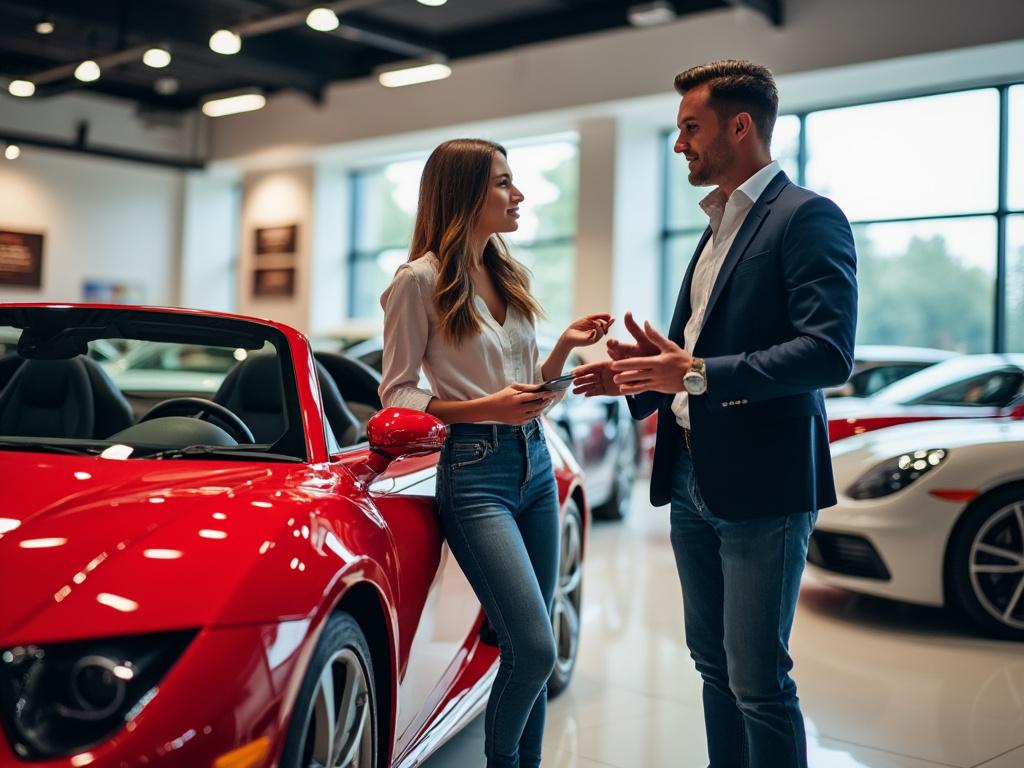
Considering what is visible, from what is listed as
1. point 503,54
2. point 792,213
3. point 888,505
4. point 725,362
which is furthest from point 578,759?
point 503,54

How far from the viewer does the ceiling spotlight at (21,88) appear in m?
12.2

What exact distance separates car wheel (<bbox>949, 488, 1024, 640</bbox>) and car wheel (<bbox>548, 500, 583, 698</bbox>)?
1.72 m

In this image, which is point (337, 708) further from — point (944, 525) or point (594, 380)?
point (944, 525)

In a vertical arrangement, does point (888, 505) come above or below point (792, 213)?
below

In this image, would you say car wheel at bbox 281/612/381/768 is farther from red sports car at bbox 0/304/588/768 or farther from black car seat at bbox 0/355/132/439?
black car seat at bbox 0/355/132/439

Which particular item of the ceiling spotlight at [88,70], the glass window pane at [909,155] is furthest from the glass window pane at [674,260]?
the ceiling spotlight at [88,70]

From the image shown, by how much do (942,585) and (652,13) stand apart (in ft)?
21.4

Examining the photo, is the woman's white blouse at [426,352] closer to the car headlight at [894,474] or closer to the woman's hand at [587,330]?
the woman's hand at [587,330]

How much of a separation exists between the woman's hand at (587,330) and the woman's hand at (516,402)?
0.77 ft

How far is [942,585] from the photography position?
4336mm

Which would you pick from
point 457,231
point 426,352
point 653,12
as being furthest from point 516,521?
point 653,12

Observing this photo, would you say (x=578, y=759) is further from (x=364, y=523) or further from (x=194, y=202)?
(x=194, y=202)

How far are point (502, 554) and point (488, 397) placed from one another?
33 centimetres

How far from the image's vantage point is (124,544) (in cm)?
159
